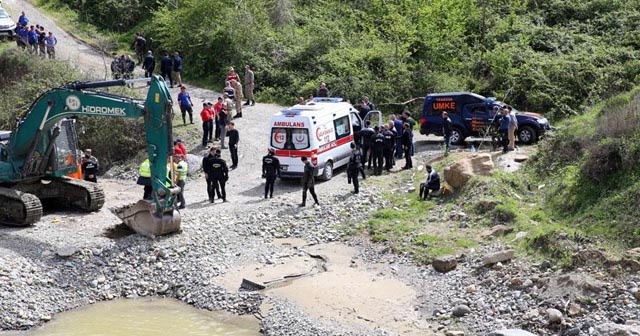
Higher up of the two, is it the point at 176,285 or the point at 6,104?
the point at 6,104

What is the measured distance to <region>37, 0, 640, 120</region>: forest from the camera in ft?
108

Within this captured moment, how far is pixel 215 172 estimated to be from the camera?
24672 millimetres

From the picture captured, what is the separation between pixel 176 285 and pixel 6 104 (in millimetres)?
16423

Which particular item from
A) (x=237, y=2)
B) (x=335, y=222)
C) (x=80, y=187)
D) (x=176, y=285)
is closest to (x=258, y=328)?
(x=176, y=285)

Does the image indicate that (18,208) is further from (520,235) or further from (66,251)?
(520,235)

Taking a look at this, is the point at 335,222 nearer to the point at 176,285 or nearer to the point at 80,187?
the point at 176,285

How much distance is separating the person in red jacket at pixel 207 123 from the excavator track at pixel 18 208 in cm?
889

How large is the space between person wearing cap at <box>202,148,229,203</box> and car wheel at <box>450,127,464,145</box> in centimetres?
833

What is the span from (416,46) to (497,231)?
16993 mm

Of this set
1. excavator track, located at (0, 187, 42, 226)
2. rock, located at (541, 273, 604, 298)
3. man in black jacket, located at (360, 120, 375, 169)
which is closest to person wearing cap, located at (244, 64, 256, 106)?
man in black jacket, located at (360, 120, 375, 169)

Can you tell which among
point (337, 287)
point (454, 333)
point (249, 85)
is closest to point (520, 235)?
point (454, 333)

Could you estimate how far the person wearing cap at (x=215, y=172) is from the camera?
80.7 ft

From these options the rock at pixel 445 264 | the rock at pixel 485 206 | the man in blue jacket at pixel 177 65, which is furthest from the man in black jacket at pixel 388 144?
the man in blue jacket at pixel 177 65

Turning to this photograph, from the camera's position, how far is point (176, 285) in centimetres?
2008
